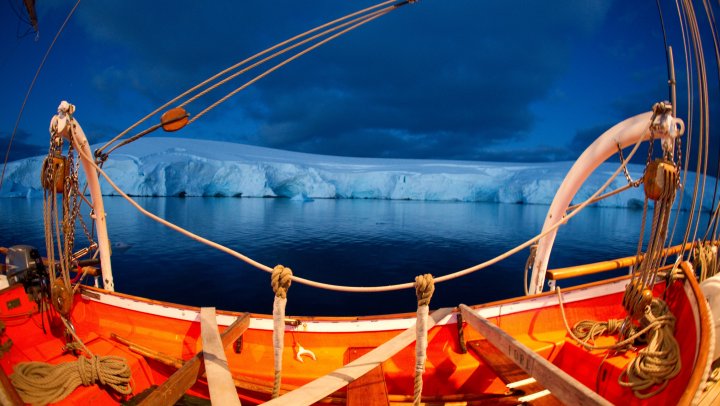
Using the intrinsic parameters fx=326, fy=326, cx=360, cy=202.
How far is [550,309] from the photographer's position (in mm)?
3207

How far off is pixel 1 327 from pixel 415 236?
18514mm

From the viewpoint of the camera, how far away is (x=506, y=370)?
2533mm

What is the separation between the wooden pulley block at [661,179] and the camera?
2.10 m

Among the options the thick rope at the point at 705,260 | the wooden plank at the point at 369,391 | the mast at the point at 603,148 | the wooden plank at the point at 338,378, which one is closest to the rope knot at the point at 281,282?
the wooden plank at the point at 338,378

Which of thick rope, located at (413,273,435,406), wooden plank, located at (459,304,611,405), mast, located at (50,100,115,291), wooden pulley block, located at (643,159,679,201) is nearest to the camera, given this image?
wooden plank, located at (459,304,611,405)

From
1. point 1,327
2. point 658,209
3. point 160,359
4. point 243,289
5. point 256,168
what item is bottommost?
point 243,289

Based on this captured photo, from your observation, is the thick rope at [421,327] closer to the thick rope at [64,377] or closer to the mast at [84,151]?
the thick rope at [64,377]

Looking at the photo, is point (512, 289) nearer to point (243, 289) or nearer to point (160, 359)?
point (243, 289)

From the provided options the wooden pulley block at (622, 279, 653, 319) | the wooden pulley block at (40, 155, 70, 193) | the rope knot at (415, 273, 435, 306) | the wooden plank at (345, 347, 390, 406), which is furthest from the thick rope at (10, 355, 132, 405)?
the wooden pulley block at (622, 279, 653, 319)

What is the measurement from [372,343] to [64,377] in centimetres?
237

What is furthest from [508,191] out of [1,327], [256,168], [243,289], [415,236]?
[1,327]

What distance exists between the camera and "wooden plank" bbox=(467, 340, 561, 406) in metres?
2.21

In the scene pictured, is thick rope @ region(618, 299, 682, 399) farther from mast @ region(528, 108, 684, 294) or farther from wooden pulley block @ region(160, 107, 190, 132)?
wooden pulley block @ region(160, 107, 190, 132)

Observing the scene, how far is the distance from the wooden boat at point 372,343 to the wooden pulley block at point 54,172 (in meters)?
0.02
